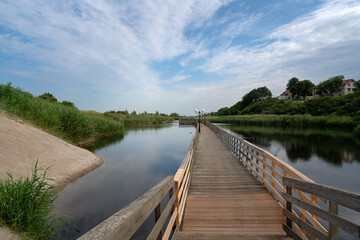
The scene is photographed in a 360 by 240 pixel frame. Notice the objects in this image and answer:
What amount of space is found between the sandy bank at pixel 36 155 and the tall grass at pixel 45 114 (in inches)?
43.5

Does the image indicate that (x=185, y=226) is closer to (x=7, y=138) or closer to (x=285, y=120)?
(x=7, y=138)

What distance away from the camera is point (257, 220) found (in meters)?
3.36

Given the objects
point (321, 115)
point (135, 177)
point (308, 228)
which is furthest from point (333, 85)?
point (308, 228)

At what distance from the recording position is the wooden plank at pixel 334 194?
161cm

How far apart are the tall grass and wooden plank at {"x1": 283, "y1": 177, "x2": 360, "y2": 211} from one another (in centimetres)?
1244

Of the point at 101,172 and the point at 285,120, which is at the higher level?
the point at 285,120

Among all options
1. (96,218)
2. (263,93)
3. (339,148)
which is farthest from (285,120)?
(263,93)

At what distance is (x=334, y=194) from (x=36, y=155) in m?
8.92

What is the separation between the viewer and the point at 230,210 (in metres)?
3.73

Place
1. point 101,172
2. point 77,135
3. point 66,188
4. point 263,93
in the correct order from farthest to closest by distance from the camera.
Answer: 1. point 263,93
2. point 77,135
3. point 101,172
4. point 66,188

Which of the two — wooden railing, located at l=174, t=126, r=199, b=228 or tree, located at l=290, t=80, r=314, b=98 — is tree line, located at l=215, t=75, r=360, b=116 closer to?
tree, located at l=290, t=80, r=314, b=98

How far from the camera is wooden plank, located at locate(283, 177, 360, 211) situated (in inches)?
63.4

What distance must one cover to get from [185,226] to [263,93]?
107 meters

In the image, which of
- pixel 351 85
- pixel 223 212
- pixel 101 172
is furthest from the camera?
pixel 351 85
